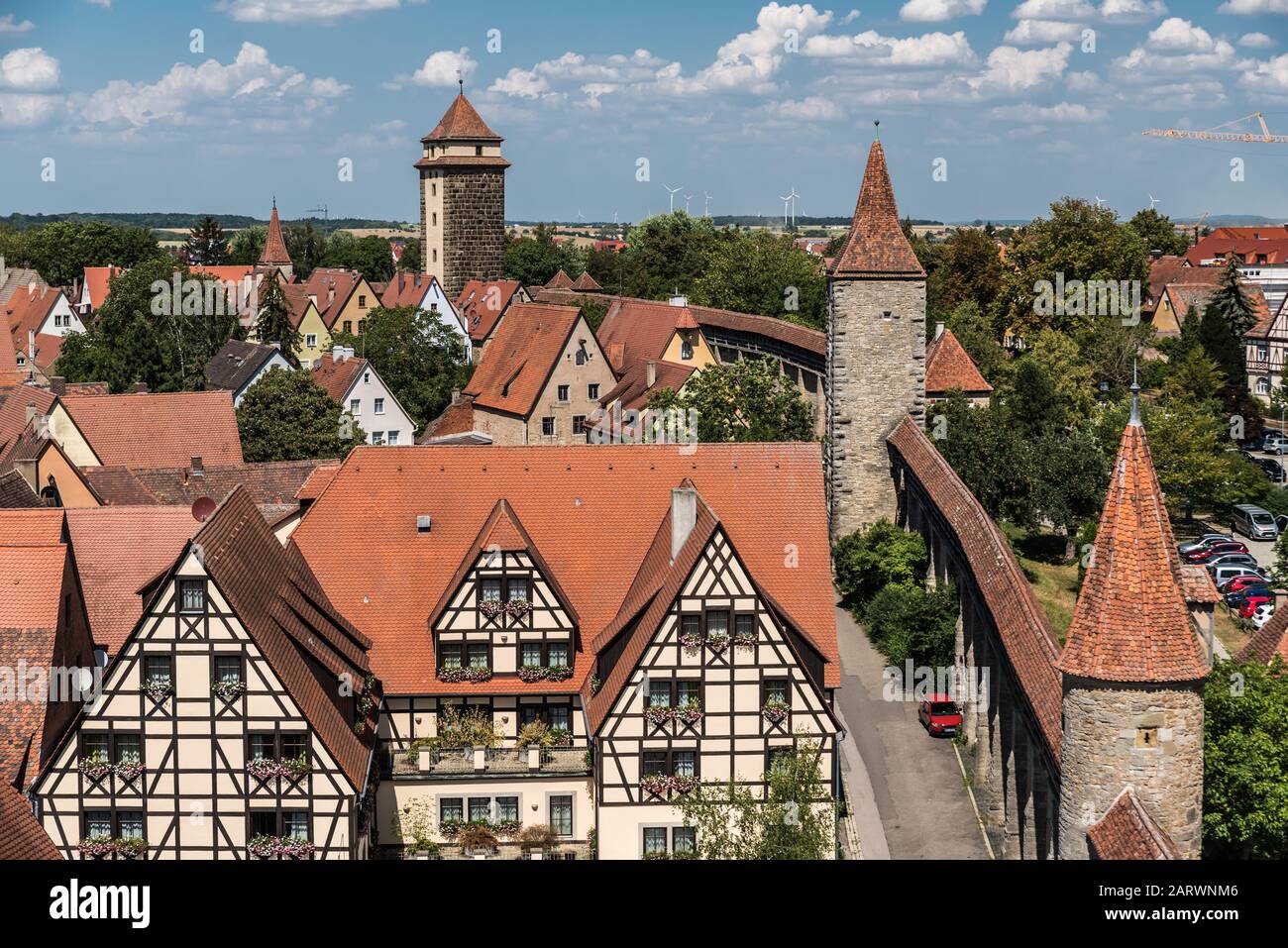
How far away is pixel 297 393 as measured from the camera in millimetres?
58281

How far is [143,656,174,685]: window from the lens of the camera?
78.8 feet

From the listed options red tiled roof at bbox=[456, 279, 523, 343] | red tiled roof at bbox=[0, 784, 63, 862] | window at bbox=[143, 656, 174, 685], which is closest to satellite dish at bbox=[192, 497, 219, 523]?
window at bbox=[143, 656, 174, 685]

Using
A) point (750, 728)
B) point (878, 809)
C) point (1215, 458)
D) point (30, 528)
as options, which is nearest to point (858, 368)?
point (1215, 458)

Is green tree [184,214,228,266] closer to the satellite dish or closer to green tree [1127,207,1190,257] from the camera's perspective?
green tree [1127,207,1190,257]

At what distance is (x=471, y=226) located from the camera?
3910 inches

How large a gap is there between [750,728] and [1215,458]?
36.9 metres

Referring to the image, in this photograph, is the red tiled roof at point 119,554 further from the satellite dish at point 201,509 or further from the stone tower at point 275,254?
the stone tower at point 275,254

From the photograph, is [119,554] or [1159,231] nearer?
[119,554]

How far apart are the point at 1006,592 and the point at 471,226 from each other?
73.2m

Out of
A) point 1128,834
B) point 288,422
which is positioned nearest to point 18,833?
point 1128,834

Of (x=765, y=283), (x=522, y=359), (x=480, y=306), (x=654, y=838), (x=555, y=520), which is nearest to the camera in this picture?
(x=654, y=838)

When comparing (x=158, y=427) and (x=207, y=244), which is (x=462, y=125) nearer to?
(x=158, y=427)

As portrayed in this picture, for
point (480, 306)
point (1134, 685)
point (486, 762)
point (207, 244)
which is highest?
point (207, 244)
